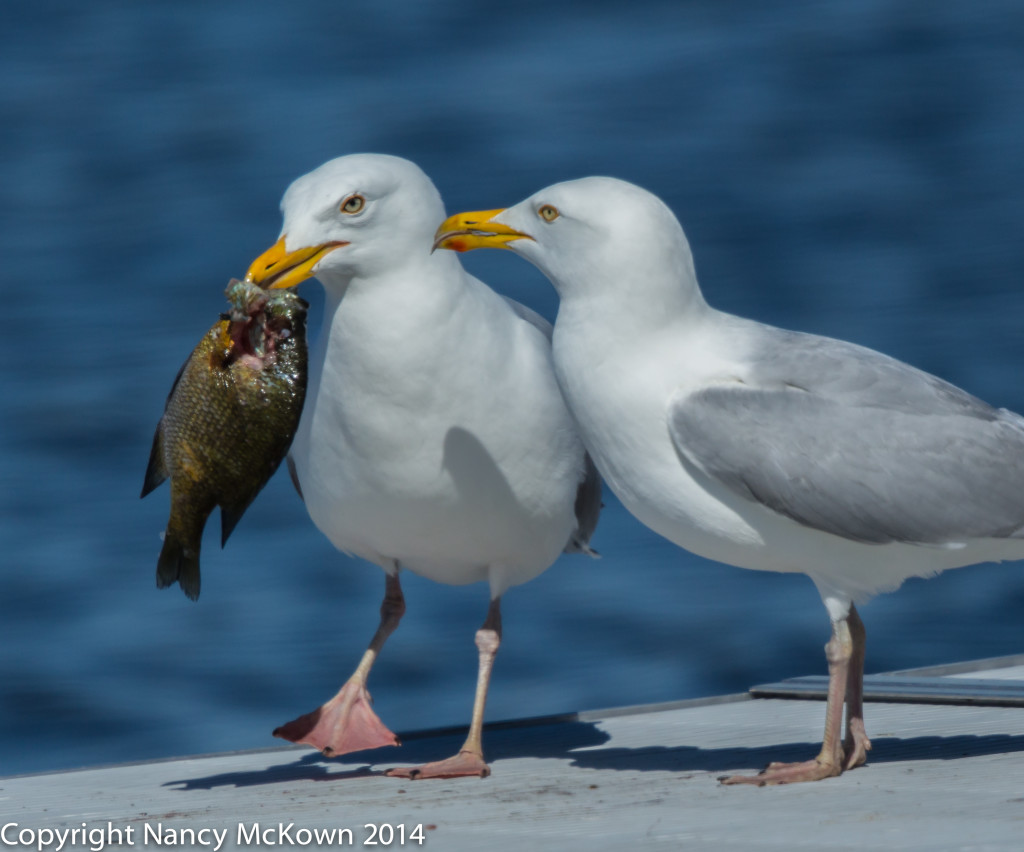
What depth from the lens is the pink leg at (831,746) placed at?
3.00 m

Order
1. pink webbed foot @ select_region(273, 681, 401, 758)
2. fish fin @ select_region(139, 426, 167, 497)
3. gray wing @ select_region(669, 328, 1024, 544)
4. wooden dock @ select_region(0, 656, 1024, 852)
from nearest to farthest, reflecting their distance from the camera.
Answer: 1. wooden dock @ select_region(0, 656, 1024, 852)
2. gray wing @ select_region(669, 328, 1024, 544)
3. fish fin @ select_region(139, 426, 167, 497)
4. pink webbed foot @ select_region(273, 681, 401, 758)

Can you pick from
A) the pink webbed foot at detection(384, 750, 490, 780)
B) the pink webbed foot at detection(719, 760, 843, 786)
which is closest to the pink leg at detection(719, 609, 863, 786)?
the pink webbed foot at detection(719, 760, 843, 786)

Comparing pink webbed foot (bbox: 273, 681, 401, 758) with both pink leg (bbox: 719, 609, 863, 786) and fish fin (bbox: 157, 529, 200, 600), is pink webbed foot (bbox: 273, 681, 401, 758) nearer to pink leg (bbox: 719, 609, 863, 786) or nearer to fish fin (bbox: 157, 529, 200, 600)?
fish fin (bbox: 157, 529, 200, 600)

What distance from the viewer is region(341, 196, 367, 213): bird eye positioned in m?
3.31

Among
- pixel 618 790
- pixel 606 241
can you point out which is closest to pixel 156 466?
pixel 606 241

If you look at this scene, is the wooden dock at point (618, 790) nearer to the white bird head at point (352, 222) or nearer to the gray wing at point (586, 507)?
the gray wing at point (586, 507)

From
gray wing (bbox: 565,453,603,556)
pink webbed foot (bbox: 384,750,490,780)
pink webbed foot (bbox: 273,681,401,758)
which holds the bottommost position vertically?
pink webbed foot (bbox: 384,750,490,780)

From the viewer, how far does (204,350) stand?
3.14 m

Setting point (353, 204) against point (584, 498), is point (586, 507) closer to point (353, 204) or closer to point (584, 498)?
point (584, 498)

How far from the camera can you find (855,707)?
128 inches

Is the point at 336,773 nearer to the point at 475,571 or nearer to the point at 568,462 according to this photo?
the point at 475,571

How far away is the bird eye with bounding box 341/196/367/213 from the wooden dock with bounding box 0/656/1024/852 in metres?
1.12

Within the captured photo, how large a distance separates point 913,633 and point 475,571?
20.3ft

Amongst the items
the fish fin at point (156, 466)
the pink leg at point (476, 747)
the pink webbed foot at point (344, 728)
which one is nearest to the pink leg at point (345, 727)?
the pink webbed foot at point (344, 728)
